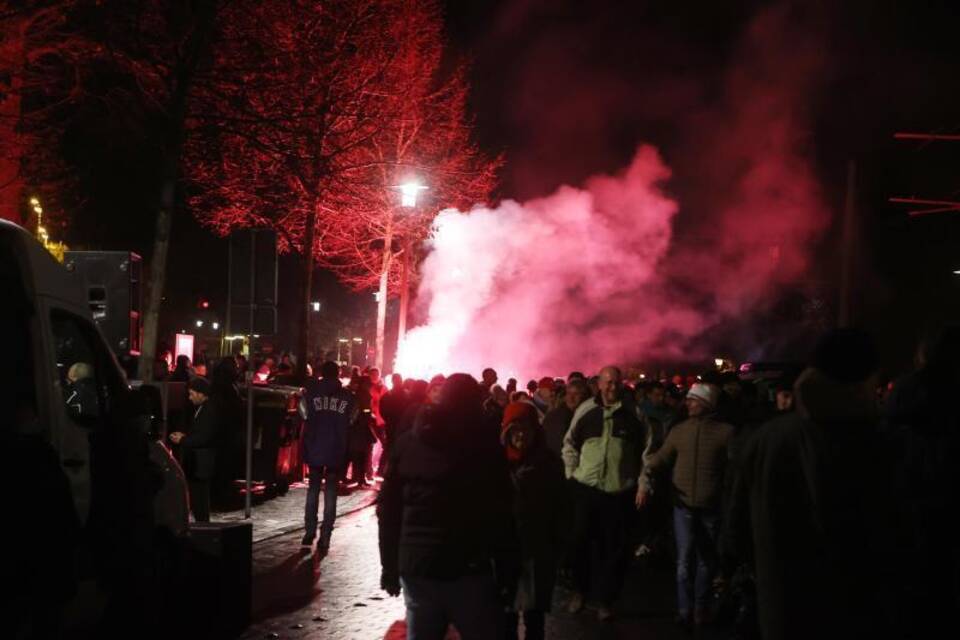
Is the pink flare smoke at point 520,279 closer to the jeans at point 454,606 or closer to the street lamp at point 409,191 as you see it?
the street lamp at point 409,191

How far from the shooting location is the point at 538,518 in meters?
7.05

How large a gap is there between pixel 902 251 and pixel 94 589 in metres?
39.0

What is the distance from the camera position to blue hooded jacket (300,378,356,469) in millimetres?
12141

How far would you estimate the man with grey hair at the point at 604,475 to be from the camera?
934 cm

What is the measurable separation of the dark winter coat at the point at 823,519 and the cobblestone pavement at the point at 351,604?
A: 13.8 feet

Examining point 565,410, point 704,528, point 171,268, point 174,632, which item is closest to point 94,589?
point 174,632

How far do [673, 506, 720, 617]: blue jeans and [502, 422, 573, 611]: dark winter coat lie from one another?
1.81 metres

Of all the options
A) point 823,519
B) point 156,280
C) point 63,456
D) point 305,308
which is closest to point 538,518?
point 63,456

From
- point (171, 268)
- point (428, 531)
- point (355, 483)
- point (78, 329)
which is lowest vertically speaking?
point (355, 483)

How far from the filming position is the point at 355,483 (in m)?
20.6

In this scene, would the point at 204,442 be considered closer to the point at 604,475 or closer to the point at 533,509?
the point at 604,475

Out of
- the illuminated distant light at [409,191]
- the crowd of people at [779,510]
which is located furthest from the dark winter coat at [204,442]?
the illuminated distant light at [409,191]

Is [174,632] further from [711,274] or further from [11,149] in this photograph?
[711,274]

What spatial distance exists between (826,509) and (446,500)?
5.53ft
